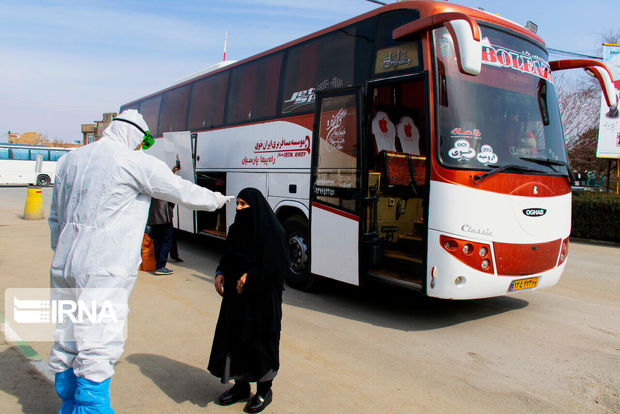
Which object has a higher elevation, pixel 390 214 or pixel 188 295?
pixel 390 214

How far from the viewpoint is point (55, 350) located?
9.43 ft

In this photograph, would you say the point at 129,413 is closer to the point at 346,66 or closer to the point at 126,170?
the point at 126,170

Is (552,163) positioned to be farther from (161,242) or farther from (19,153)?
(19,153)

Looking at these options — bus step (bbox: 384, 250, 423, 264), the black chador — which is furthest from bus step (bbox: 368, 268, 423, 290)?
the black chador

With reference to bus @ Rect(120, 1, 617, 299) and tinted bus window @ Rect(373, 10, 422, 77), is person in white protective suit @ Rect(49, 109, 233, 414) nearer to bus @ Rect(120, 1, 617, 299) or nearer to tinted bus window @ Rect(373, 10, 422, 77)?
bus @ Rect(120, 1, 617, 299)

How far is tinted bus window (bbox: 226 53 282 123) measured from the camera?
26.1ft

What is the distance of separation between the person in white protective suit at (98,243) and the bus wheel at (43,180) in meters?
43.4

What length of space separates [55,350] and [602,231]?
14603 millimetres

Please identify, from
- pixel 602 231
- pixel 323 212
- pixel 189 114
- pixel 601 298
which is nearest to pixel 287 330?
pixel 323 212

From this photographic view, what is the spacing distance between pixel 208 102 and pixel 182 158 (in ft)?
4.29

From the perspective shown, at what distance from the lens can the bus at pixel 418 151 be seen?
504 centimetres

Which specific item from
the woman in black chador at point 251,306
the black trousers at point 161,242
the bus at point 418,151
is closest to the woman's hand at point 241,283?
the woman in black chador at point 251,306

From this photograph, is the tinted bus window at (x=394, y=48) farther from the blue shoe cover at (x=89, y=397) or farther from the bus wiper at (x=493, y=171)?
the blue shoe cover at (x=89, y=397)

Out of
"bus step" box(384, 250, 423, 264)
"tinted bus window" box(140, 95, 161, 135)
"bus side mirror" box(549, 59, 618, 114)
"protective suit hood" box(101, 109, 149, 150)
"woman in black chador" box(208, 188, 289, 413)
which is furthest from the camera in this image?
"tinted bus window" box(140, 95, 161, 135)
